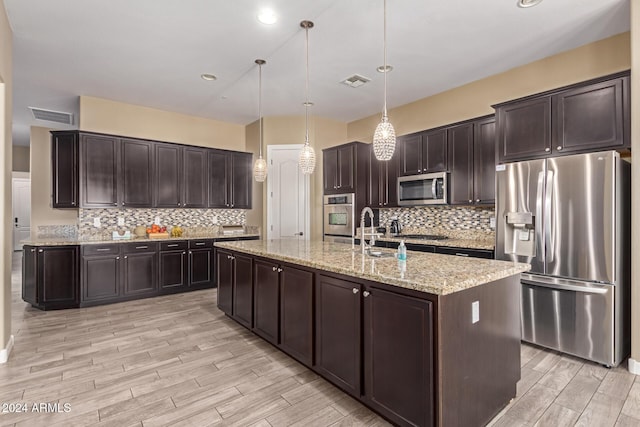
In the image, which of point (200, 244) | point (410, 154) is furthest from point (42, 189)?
point (410, 154)

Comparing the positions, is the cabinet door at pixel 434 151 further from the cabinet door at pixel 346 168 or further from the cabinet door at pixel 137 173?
the cabinet door at pixel 137 173

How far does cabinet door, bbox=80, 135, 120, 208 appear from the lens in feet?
15.7

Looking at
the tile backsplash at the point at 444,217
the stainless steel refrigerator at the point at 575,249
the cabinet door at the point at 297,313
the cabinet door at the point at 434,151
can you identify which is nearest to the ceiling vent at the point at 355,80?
the cabinet door at the point at 434,151

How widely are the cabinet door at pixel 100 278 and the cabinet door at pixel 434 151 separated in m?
4.65

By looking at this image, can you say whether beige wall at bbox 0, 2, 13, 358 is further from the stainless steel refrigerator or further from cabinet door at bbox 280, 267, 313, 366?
the stainless steel refrigerator

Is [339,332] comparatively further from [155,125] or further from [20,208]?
[20,208]

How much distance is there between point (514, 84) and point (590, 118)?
133 centimetres

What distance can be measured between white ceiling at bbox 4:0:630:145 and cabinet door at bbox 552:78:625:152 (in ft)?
2.32

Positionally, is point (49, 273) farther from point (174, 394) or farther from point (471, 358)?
point (471, 358)

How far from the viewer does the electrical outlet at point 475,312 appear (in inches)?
72.2

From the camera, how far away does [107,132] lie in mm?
5184

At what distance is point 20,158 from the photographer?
868cm

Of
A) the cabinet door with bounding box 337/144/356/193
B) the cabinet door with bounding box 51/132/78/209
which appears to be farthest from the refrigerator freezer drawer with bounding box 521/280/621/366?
the cabinet door with bounding box 51/132/78/209

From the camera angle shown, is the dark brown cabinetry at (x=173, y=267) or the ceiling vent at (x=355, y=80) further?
the dark brown cabinetry at (x=173, y=267)
